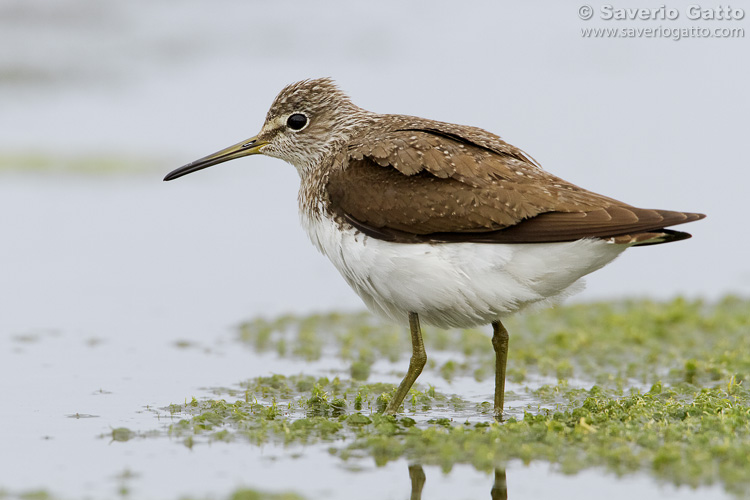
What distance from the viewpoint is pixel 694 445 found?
238 inches

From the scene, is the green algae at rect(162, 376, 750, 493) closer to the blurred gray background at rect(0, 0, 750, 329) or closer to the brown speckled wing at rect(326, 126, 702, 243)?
the brown speckled wing at rect(326, 126, 702, 243)

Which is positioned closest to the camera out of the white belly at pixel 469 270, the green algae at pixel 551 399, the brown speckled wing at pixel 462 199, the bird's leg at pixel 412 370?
the green algae at pixel 551 399

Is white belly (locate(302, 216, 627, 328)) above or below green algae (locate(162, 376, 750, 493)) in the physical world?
above

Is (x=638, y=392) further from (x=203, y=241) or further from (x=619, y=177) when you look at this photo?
(x=619, y=177)

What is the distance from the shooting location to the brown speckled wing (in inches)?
265

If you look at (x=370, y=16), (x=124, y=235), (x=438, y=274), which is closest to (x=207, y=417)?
(x=438, y=274)

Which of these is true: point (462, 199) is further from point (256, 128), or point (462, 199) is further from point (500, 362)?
point (256, 128)

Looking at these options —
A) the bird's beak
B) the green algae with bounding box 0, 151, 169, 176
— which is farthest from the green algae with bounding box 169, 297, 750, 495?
the green algae with bounding box 0, 151, 169, 176

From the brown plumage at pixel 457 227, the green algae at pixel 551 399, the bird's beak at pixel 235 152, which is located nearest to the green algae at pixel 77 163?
the green algae at pixel 551 399

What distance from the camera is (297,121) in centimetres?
865

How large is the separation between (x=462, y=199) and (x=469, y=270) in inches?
19.8

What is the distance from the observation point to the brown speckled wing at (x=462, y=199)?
6.74 meters

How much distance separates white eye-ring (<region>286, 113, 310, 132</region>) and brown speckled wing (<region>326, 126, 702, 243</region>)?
127cm

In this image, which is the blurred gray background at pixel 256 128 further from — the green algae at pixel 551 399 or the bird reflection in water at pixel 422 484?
the bird reflection in water at pixel 422 484
